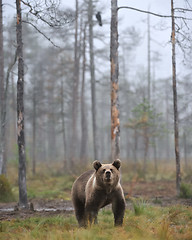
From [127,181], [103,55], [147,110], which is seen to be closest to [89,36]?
[103,55]

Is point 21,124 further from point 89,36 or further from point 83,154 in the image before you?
point 83,154

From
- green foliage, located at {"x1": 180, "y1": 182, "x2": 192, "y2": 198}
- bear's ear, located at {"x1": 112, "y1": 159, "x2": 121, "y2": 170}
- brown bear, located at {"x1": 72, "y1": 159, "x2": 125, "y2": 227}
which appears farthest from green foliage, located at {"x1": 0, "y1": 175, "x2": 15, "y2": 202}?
bear's ear, located at {"x1": 112, "y1": 159, "x2": 121, "y2": 170}

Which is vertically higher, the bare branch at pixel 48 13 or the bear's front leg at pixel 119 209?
the bare branch at pixel 48 13

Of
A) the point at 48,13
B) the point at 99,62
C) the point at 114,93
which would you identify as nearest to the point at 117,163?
the point at 48,13

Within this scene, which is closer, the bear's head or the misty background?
the bear's head

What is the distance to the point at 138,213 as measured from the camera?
7.91 metres

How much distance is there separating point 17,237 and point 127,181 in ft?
44.3

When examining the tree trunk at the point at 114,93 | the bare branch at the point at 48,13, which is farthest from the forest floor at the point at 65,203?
the bare branch at the point at 48,13

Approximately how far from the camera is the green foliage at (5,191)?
11836 mm

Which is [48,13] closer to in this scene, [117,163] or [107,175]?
[117,163]

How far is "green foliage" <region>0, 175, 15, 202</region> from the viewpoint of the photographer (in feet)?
38.8

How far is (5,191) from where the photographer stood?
473 inches

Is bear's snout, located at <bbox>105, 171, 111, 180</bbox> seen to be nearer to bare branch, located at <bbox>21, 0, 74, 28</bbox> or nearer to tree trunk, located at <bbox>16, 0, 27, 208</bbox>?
tree trunk, located at <bbox>16, 0, 27, 208</bbox>

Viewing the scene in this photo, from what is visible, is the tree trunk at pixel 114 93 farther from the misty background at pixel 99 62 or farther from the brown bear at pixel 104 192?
the brown bear at pixel 104 192
